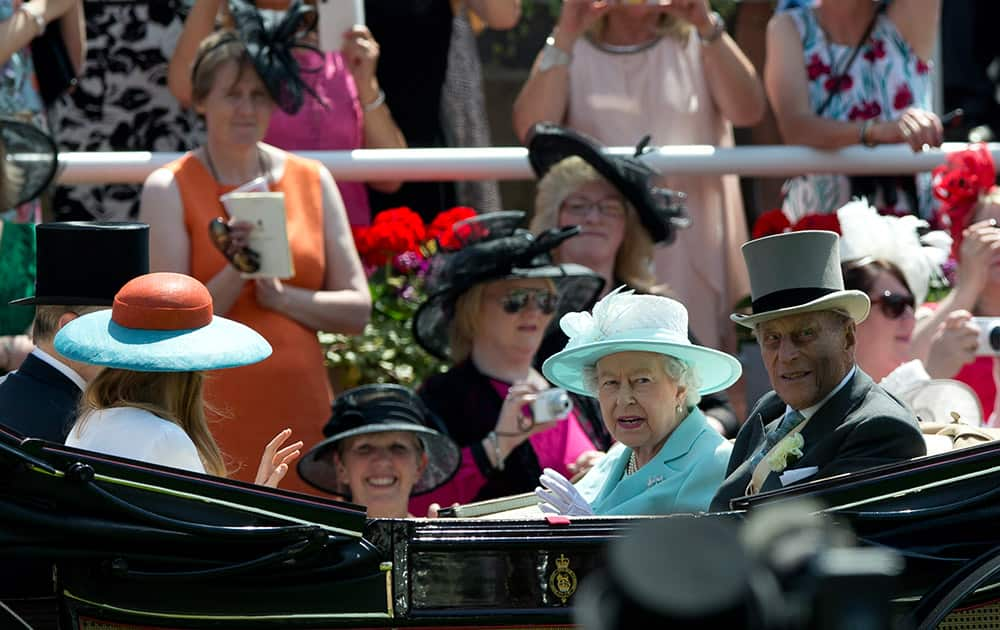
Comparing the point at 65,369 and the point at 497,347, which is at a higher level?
the point at 65,369

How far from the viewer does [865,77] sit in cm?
650

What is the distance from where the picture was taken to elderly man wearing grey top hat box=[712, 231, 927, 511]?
3693mm

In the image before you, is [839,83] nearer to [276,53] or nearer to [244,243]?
[276,53]

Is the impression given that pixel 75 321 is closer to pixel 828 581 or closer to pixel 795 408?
pixel 795 408

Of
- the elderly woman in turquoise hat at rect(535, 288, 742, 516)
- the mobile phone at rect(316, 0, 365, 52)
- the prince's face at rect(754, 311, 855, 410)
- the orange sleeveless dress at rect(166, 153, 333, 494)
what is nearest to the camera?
the prince's face at rect(754, 311, 855, 410)

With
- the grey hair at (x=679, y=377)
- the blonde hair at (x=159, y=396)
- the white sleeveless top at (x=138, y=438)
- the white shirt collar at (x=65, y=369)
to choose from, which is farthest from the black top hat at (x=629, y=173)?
the white sleeveless top at (x=138, y=438)

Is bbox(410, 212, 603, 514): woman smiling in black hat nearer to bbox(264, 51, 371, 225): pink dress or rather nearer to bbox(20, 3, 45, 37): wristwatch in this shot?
bbox(264, 51, 371, 225): pink dress

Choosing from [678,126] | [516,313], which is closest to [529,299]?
[516,313]

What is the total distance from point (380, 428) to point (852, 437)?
5.85 ft

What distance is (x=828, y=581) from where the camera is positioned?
1763mm

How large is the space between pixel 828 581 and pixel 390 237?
14.9ft

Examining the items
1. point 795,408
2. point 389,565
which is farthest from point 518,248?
point 389,565

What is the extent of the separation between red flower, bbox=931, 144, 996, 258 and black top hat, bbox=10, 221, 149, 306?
2.85m

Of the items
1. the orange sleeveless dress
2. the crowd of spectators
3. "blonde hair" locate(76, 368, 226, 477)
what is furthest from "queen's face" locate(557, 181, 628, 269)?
"blonde hair" locate(76, 368, 226, 477)
